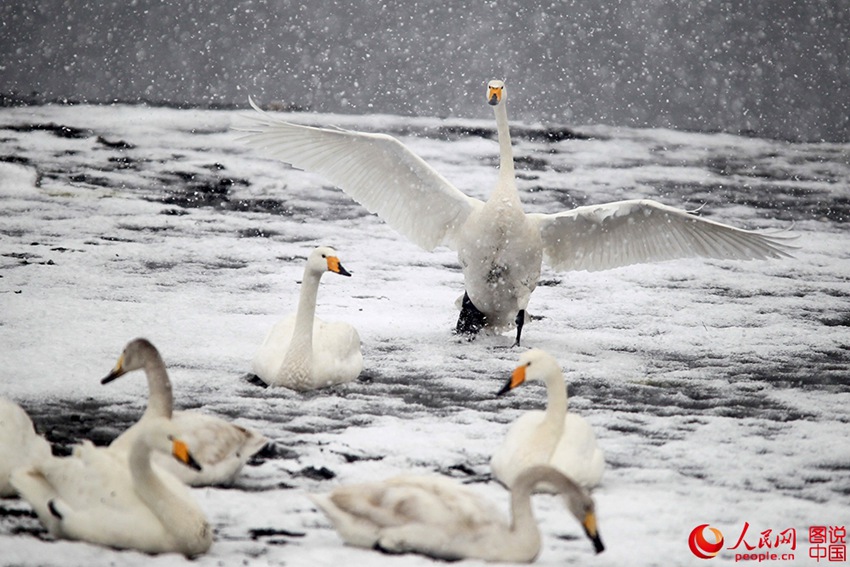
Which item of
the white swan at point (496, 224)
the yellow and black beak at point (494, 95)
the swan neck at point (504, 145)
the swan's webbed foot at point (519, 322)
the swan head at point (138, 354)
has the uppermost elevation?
the yellow and black beak at point (494, 95)

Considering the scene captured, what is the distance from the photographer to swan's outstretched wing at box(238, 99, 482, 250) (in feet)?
28.2

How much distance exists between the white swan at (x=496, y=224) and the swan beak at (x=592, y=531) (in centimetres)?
390

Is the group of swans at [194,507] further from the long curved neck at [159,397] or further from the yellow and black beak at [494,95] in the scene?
the yellow and black beak at [494,95]

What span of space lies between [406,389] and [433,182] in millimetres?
2059

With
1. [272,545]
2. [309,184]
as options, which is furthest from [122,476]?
[309,184]

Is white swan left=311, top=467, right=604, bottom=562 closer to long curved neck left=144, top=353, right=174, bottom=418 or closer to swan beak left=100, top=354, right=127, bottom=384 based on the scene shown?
long curved neck left=144, top=353, right=174, bottom=418

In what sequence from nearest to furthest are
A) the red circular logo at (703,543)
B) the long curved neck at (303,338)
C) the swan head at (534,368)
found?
the red circular logo at (703,543), the swan head at (534,368), the long curved neck at (303,338)

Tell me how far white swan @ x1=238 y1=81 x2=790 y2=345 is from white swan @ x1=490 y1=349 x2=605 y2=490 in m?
2.81

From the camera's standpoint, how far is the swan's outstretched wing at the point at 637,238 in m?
8.32


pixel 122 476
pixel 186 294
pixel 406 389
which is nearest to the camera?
pixel 122 476

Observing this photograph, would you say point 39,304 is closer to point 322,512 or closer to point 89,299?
point 89,299

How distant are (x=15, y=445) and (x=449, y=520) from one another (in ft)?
5.91

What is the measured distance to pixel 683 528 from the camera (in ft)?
16.3

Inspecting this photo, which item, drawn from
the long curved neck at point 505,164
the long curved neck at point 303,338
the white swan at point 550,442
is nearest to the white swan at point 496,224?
the long curved neck at point 505,164
